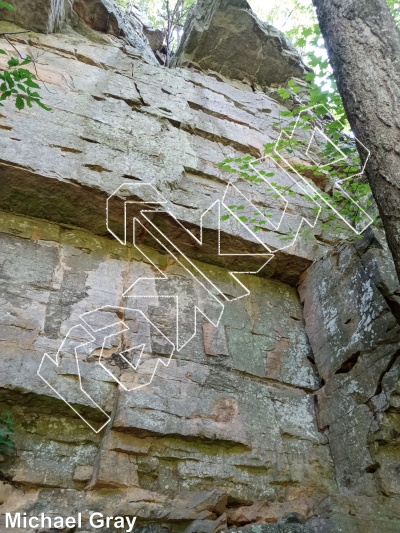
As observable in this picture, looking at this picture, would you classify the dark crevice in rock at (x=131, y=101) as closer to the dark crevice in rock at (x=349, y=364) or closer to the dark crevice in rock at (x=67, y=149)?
the dark crevice in rock at (x=67, y=149)

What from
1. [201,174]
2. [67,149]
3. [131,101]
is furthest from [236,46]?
[67,149]

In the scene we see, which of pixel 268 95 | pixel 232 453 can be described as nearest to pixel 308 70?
pixel 268 95

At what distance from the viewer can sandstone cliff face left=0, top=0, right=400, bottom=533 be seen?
2.93 meters

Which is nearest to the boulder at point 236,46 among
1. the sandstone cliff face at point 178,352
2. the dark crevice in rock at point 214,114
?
the dark crevice in rock at point 214,114

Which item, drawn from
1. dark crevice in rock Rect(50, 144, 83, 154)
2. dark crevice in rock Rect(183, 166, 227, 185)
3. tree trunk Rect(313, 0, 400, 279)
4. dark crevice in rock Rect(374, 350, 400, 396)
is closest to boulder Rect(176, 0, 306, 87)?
dark crevice in rock Rect(183, 166, 227, 185)

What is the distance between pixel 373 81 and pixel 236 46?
5536mm

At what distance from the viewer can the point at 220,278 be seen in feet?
15.0

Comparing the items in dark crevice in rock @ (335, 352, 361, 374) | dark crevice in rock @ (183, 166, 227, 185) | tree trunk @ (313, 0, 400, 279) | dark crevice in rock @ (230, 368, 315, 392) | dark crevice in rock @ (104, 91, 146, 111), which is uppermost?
tree trunk @ (313, 0, 400, 279)

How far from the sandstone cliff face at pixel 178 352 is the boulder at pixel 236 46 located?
2.83 meters

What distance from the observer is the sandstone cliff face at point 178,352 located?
115 inches

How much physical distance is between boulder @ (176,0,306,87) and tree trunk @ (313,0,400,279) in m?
4.61

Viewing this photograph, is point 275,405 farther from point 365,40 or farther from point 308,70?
point 308,70

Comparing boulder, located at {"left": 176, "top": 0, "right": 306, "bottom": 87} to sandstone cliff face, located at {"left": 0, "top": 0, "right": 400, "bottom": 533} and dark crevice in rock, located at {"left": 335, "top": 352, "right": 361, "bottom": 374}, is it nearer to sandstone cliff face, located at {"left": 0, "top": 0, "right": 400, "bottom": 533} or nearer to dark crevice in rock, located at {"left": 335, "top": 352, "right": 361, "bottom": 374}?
sandstone cliff face, located at {"left": 0, "top": 0, "right": 400, "bottom": 533}

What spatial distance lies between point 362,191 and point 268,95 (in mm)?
3684
